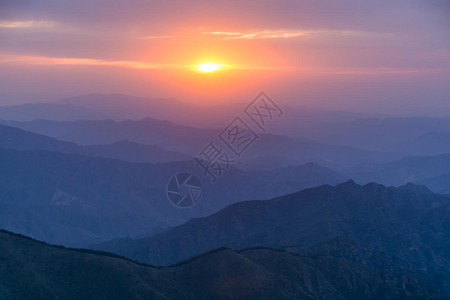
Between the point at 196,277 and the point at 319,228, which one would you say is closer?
the point at 196,277

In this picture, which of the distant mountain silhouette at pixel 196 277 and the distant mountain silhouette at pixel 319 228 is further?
the distant mountain silhouette at pixel 319 228

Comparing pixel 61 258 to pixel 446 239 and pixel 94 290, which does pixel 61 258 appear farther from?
pixel 446 239

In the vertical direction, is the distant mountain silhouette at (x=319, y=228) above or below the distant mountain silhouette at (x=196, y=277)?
above

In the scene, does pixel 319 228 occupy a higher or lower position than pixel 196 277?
higher
